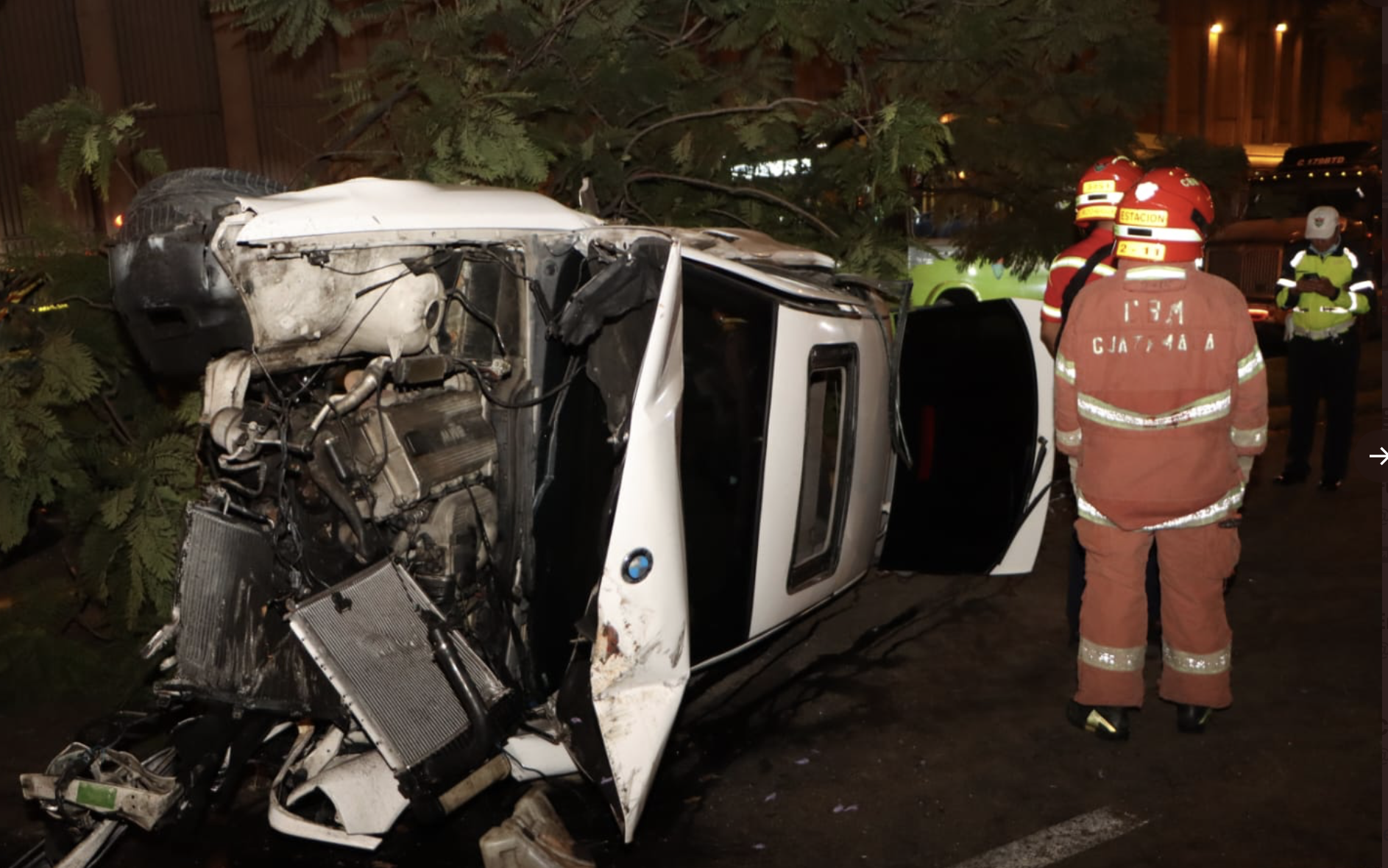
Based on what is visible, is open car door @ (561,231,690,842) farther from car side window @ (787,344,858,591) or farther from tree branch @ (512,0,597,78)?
tree branch @ (512,0,597,78)

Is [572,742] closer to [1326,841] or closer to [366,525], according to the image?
[366,525]

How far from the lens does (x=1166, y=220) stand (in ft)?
14.6

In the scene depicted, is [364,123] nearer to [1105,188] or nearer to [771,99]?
[771,99]

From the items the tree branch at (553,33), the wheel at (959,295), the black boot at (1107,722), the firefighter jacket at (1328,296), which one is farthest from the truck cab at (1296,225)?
the tree branch at (553,33)

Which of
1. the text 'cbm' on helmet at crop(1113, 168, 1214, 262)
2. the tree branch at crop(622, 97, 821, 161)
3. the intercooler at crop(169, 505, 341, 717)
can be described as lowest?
the intercooler at crop(169, 505, 341, 717)

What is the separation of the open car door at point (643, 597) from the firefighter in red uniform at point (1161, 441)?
1794 mm

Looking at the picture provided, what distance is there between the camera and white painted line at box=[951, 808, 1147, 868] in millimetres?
3859

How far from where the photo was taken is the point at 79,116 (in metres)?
4.81

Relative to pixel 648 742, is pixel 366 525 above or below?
above

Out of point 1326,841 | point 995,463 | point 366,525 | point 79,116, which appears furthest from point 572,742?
point 79,116

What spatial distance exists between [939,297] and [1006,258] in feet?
7.04

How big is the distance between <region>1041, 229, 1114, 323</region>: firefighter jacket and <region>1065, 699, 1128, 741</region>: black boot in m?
1.69

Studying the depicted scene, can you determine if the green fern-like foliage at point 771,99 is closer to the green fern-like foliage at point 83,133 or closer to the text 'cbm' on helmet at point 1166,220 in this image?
the green fern-like foliage at point 83,133

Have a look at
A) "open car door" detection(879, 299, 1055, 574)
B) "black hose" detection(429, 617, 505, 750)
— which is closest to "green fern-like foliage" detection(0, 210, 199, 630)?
"black hose" detection(429, 617, 505, 750)
